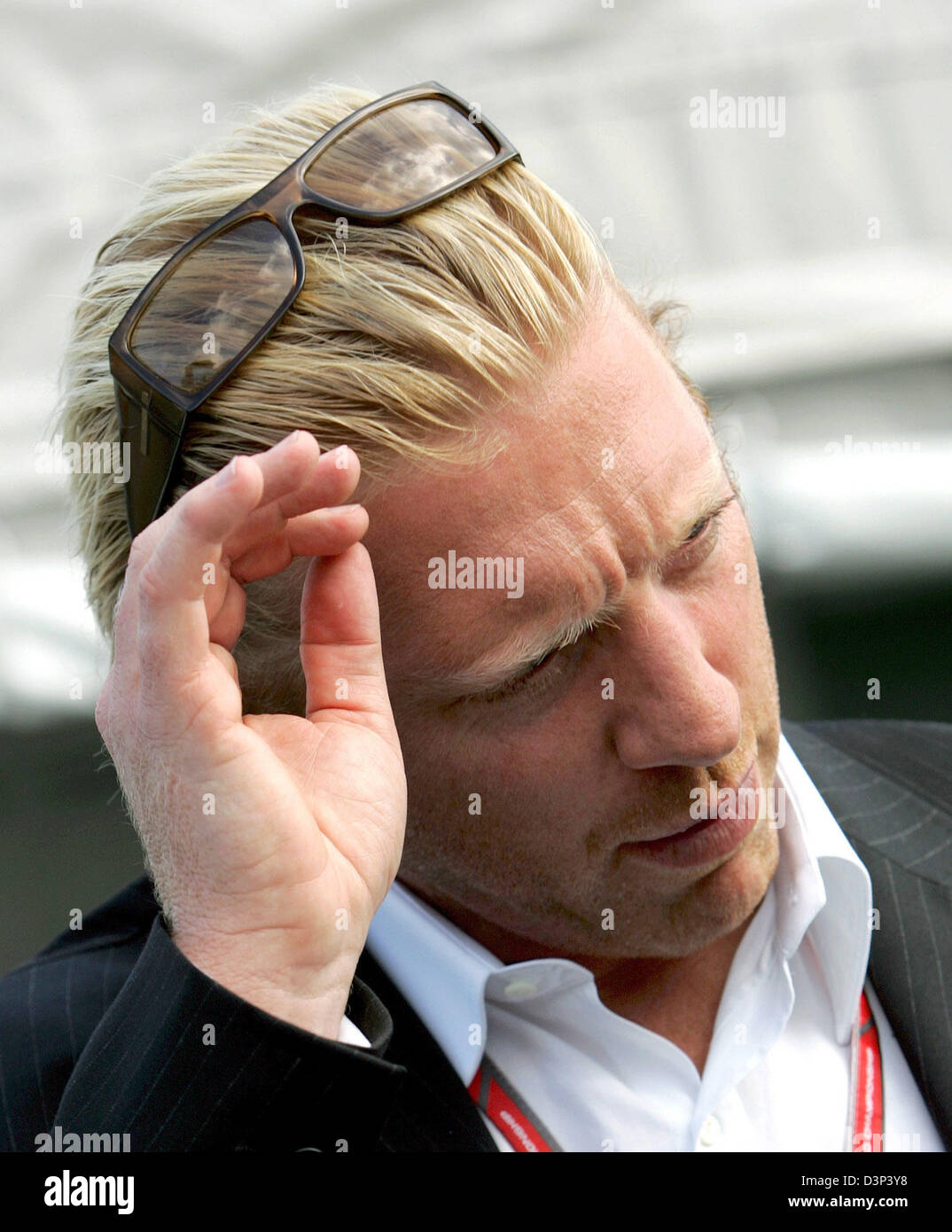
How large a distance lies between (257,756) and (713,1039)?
0.79 meters

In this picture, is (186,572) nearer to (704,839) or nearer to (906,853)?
(704,839)

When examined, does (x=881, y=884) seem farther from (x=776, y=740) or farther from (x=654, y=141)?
(x=654, y=141)

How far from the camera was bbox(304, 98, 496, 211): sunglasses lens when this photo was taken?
4.76 feet

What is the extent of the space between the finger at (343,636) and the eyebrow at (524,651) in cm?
7

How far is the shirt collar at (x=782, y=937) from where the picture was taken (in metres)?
1.59

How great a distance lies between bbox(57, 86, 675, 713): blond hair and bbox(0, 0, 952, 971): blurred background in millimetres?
1152

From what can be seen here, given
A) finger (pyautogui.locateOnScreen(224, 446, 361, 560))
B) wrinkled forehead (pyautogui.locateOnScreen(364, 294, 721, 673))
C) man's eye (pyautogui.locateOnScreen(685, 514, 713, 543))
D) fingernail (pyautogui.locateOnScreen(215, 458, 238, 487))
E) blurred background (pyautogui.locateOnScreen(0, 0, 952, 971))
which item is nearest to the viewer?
fingernail (pyautogui.locateOnScreen(215, 458, 238, 487))

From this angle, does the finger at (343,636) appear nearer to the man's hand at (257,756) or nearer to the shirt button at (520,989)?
the man's hand at (257,756)

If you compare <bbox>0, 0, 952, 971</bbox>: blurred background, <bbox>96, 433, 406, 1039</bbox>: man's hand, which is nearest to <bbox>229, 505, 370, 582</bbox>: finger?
<bbox>96, 433, 406, 1039</bbox>: man's hand

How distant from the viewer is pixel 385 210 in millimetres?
1446

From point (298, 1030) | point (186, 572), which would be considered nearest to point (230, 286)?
point (186, 572)

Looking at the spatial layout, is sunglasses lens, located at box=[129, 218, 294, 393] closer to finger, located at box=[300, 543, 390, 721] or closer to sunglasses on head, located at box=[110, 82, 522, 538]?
sunglasses on head, located at box=[110, 82, 522, 538]

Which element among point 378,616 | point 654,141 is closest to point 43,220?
point 654,141

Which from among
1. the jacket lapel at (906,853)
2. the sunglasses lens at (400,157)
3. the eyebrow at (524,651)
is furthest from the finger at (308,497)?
the jacket lapel at (906,853)
